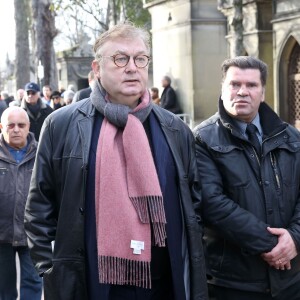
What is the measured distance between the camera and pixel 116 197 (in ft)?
10.6

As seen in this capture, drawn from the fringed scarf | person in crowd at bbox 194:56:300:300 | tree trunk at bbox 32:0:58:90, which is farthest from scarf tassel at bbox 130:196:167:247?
tree trunk at bbox 32:0:58:90

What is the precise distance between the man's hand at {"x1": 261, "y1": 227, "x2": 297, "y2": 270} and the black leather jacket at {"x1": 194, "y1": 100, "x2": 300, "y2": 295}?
0.03 m

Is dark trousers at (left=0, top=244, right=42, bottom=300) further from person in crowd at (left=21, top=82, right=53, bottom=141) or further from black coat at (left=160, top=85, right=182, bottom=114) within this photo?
black coat at (left=160, top=85, right=182, bottom=114)

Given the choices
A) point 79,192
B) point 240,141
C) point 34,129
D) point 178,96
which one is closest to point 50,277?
point 79,192

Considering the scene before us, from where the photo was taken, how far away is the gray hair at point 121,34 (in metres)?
3.39

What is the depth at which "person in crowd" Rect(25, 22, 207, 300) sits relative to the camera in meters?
3.24

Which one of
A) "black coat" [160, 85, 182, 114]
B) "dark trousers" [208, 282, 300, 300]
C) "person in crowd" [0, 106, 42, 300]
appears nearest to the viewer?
"dark trousers" [208, 282, 300, 300]

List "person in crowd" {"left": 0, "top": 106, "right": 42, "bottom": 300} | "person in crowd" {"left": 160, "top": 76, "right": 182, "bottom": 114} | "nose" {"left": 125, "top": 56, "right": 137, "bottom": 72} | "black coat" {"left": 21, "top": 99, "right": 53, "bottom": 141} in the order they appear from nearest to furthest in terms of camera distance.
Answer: "nose" {"left": 125, "top": 56, "right": 137, "bottom": 72}, "person in crowd" {"left": 0, "top": 106, "right": 42, "bottom": 300}, "black coat" {"left": 21, "top": 99, "right": 53, "bottom": 141}, "person in crowd" {"left": 160, "top": 76, "right": 182, "bottom": 114}

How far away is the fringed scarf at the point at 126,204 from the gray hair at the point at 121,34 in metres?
0.35

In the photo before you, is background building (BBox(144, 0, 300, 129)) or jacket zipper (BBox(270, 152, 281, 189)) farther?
background building (BBox(144, 0, 300, 129))

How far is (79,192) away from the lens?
326cm

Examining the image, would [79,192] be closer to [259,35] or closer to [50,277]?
[50,277]

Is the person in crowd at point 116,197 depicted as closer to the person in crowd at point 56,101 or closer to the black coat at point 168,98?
the person in crowd at point 56,101

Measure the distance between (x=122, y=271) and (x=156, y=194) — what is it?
0.41 meters
